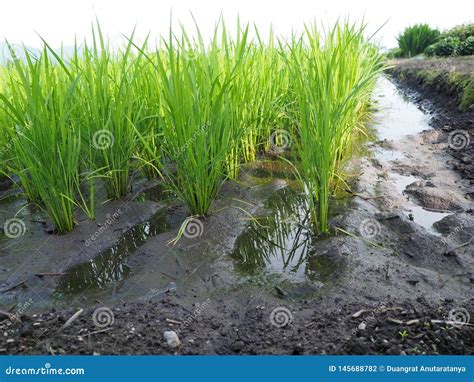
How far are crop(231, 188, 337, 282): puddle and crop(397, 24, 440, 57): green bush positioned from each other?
14018 mm

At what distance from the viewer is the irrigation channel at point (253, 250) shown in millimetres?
1922

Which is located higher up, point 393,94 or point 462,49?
point 462,49

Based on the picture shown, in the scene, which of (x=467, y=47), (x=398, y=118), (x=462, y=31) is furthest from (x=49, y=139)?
(x=462, y=31)

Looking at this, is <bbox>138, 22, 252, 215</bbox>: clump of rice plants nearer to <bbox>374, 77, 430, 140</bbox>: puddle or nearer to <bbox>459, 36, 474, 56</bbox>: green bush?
<bbox>374, 77, 430, 140</bbox>: puddle

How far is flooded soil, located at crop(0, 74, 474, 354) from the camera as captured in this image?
5.07 feet

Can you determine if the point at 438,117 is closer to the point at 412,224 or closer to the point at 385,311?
the point at 412,224

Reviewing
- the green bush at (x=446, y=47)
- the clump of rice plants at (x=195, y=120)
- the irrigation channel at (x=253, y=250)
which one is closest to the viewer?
the irrigation channel at (x=253, y=250)

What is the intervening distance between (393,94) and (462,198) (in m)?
5.75

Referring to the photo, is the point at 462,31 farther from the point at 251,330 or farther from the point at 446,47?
the point at 251,330

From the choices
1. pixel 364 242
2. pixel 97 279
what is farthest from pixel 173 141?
pixel 364 242

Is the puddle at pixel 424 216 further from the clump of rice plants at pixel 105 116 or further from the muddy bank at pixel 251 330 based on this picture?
the clump of rice plants at pixel 105 116

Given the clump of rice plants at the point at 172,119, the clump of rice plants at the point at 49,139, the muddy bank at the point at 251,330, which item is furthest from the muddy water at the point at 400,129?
the clump of rice plants at the point at 49,139

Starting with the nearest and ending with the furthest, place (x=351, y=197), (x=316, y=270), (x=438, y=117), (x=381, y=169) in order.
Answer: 1. (x=316, y=270)
2. (x=351, y=197)
3. (x=381, y=169)
4. (x=438, y=117)

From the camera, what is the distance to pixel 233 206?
2557 mm
